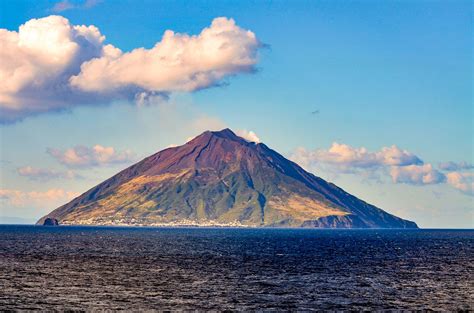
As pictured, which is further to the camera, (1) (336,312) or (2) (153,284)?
(2) (153,284)

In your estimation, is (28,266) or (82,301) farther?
(28,266)

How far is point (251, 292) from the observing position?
101625mm

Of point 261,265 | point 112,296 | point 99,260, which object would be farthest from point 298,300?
point 99,260

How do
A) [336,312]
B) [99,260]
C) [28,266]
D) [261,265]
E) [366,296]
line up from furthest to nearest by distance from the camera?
[99,260] < [261,265] < [28,266] < [366,296] < [336,312]

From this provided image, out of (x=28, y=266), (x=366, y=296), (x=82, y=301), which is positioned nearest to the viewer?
(x=82, y=301)

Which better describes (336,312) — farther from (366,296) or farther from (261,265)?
(261,265)

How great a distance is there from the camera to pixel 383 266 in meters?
159

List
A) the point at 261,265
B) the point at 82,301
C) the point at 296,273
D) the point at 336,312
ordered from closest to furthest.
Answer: the point at 336,312
the point at 82,301
the point at 296,273
the point at 261,265

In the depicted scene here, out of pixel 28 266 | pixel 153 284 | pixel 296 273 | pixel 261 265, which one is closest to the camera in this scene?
pixel 153 284

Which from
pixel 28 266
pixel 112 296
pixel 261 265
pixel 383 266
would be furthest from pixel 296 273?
pixel 28 266

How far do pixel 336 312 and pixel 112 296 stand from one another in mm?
33472

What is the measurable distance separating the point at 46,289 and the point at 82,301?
48.5ft

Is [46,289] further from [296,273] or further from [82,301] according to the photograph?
[296,273]

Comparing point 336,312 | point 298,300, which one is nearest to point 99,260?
point 298,300
